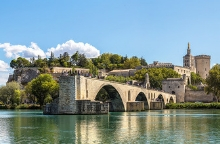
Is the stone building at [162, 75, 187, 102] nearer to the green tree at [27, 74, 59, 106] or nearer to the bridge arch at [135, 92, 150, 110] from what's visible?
the bridge arch at [135, 92, 150, 110]

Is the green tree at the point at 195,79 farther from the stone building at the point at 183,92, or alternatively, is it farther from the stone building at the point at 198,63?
the stone building at the point at 183,92

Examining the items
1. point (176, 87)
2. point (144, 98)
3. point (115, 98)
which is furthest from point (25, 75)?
point (115, 98)

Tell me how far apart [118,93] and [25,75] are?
2936 inches

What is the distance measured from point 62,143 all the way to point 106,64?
137 meters

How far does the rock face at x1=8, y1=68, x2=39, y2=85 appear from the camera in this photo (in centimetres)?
13150

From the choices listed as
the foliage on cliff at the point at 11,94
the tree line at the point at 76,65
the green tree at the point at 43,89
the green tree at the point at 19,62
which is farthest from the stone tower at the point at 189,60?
the green tree at the point at 43,89

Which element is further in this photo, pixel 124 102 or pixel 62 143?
pixel 124 102

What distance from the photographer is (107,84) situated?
2343 inches

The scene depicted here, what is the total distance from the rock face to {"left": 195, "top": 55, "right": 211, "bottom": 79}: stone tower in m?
53.5

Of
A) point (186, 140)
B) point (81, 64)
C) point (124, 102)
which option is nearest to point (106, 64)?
point (81, 64)

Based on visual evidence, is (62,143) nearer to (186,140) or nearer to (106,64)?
(186,140)

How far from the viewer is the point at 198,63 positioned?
5689 inches

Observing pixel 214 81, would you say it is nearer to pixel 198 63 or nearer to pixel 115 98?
pixel 115 98

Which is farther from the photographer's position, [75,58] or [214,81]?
[75,58]
